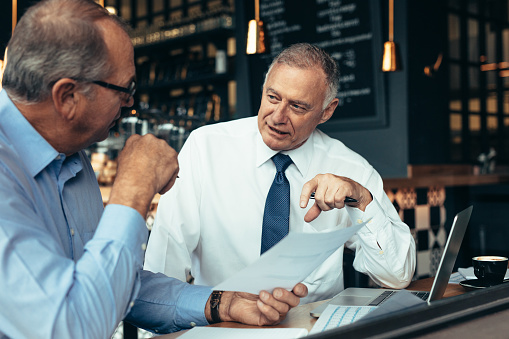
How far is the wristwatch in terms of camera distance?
1239 mm

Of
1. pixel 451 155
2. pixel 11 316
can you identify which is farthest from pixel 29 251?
pixel 451 155

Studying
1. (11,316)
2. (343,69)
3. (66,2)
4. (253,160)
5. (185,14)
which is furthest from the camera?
(185,14)

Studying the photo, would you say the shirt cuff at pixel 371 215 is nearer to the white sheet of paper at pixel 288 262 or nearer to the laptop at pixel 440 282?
the laptop at pixel 440 282

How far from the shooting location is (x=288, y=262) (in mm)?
1003

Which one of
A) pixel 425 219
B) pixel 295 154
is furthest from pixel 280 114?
pixel 425 219

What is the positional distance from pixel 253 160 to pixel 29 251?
1.06 m

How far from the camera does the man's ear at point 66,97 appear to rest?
1.04m

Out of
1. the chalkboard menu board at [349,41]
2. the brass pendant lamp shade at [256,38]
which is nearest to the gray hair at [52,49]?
the brass pendant lamp shade at [256,38]

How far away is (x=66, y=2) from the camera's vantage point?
106 centimetres

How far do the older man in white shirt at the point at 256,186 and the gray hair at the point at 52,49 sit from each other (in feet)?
2.56

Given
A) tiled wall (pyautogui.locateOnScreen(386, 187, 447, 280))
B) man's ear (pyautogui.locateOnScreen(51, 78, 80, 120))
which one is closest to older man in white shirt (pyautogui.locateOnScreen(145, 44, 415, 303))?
man's ear (pyautogui.locateOnScreen(51, 78, 80, 120))

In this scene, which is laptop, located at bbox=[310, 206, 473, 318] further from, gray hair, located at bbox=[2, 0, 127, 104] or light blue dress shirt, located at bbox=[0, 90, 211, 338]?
gray hair, located at bbox=[2, 0, 127, 104]

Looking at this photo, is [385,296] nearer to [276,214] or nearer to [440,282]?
[440,282]

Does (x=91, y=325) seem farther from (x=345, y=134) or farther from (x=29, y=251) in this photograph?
(x=345, y=134)
